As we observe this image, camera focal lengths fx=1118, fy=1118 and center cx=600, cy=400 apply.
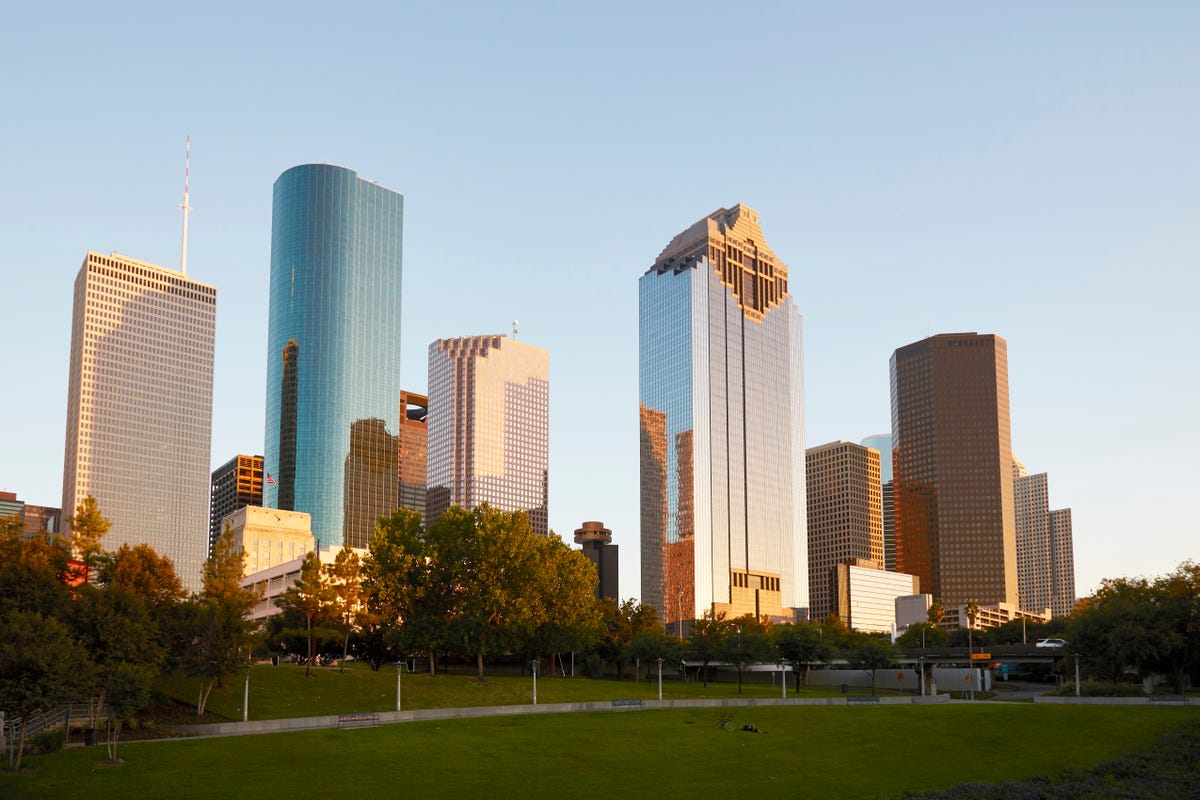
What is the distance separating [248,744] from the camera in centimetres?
6725

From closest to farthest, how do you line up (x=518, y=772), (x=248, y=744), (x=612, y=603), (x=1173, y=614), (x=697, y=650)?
(x=518, y=772), (x=248, y=744), (x=1173, y=614), (x=697, y=650), (x=612, y=603)

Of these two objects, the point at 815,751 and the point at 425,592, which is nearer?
the point at 815,751

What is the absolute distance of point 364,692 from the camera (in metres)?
97.8

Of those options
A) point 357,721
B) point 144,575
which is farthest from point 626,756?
point 144,575

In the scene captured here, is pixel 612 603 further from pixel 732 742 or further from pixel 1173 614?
pixel 732 742

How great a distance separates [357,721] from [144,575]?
96.2 feet

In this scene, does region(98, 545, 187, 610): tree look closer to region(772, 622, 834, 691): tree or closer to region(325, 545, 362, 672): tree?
region(325, 545, 362, 672): tree

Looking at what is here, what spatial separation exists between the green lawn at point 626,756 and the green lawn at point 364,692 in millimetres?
15121

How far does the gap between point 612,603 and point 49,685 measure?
10941 cm

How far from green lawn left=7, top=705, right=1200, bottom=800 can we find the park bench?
296 centimetres

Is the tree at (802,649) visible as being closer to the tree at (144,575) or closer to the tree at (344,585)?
the tree at (344,585)

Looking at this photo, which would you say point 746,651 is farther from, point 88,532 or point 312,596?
point 88,532

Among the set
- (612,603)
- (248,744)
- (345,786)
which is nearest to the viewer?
(345,786)

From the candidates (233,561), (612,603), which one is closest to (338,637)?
(233,561)
